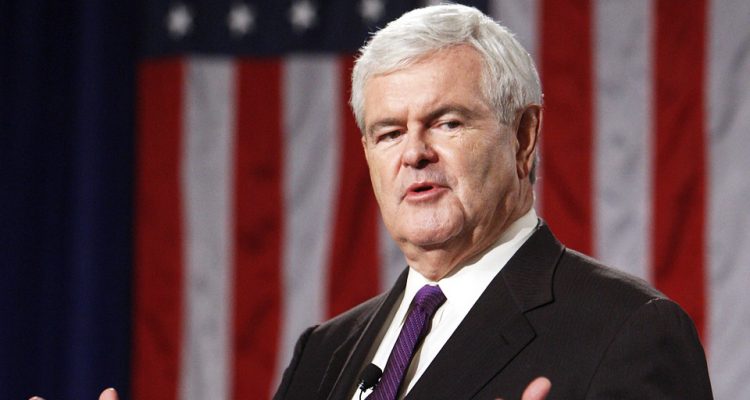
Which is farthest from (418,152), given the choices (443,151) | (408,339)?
(408,339)

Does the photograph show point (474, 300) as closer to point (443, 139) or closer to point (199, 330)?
point (443, 139)

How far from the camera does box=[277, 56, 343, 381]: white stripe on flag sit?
11.9 ft

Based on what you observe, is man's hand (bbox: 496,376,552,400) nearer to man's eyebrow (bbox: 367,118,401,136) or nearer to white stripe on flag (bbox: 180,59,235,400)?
man's eyebrow (bbox: 367,118,401,136)

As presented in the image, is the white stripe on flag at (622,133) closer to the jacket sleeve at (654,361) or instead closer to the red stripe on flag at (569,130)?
the red stripe on flag at (569,130)

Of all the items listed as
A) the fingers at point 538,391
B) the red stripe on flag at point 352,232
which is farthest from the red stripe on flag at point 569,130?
the fingers at point 538,391

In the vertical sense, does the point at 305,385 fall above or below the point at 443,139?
below

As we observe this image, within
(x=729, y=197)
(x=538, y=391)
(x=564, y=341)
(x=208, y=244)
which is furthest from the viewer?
(x=208, y=244)

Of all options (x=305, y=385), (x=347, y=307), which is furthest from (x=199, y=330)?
(x=305, y=385)

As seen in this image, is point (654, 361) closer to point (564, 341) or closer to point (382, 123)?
point (564, 341)

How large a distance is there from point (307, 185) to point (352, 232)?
0.74ft

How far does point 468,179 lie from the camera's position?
5.82ft

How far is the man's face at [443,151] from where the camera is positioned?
69.4 inches

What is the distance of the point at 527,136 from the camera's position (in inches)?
74.2

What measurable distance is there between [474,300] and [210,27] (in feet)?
7.50
